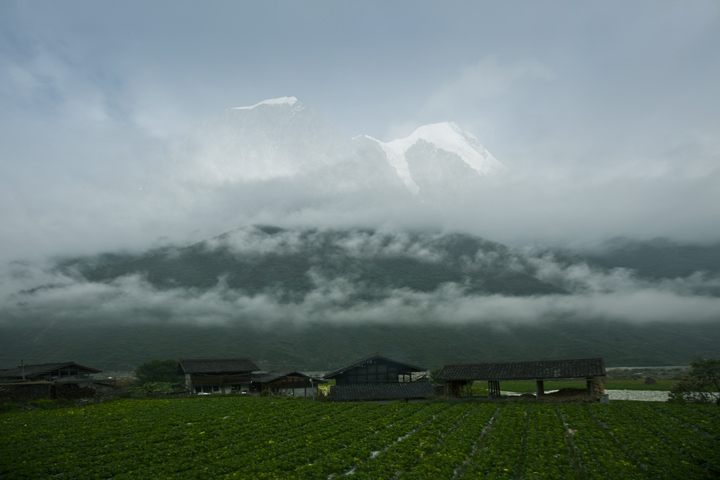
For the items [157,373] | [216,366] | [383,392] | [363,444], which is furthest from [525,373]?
[157,373]

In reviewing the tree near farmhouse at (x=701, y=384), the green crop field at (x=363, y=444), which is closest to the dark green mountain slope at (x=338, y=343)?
the tree near farmhouse at (x=701, y=384)

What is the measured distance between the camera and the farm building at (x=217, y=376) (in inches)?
2591

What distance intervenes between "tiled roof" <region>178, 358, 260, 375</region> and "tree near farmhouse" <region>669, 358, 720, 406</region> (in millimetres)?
55937

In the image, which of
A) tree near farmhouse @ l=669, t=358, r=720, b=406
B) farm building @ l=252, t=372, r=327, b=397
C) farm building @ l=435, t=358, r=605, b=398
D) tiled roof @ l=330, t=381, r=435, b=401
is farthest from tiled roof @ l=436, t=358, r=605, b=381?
farm building @ l=252, t=372, r=327, b=397

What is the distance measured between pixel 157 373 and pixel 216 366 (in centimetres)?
1847

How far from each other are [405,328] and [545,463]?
165403 mm

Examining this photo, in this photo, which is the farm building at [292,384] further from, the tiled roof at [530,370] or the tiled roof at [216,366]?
the tiled roof at [530,370]

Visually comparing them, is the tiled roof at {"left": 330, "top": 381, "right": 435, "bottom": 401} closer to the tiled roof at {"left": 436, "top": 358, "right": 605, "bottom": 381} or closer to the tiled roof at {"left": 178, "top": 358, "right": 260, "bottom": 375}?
the tiled roof at {"left": 436, "top": 358, "right": 605, "bottom": 381}

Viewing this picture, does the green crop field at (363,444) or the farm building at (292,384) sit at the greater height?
the green crop field at (363,444)

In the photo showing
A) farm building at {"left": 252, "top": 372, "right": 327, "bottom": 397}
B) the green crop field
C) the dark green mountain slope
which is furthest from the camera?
the dark green mountain slope

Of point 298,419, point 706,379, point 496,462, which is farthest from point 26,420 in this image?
point 706,379

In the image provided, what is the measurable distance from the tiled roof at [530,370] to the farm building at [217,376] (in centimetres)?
3161

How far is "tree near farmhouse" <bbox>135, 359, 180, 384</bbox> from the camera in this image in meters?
81.1

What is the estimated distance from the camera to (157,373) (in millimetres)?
82125
